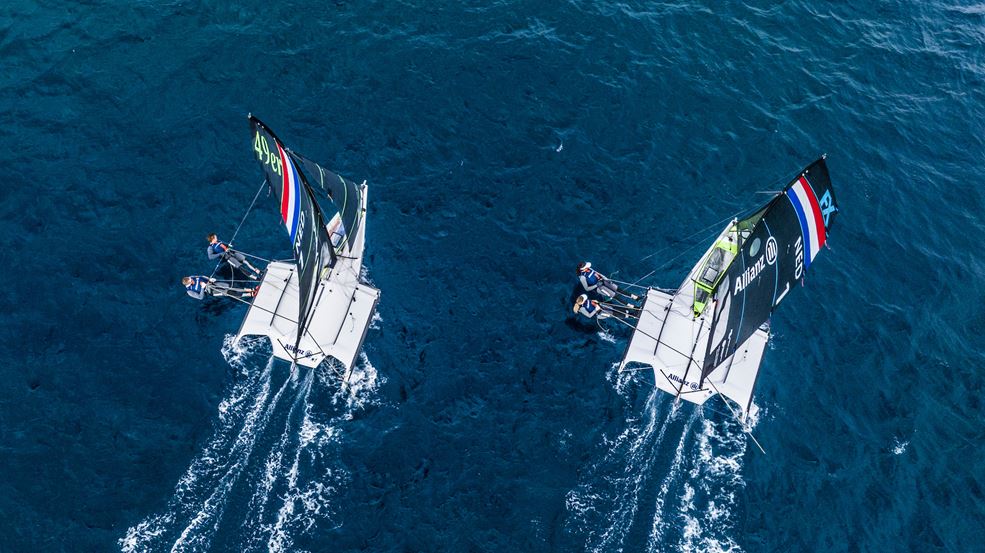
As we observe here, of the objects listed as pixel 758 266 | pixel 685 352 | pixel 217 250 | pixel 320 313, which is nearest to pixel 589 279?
pixel 685 352

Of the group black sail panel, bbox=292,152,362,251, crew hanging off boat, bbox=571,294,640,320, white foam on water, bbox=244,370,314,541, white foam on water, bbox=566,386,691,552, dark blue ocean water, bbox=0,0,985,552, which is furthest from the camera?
crew hanging off boat, bbox=571,294,640,320

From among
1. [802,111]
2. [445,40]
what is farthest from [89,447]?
[802,111]

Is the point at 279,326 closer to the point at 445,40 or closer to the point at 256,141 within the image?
the point at 256,141

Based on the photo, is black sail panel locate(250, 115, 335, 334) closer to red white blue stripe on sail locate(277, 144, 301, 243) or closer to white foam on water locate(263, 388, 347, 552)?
red white blue stripe on sail locate(277, 144, 301, 243)

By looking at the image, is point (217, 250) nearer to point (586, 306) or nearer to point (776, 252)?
point (586, 306)

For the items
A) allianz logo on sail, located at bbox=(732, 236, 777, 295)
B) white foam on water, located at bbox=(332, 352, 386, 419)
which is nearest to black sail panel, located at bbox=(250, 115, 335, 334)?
white foam on water, located at bbox=(332, 352, 386, 419)

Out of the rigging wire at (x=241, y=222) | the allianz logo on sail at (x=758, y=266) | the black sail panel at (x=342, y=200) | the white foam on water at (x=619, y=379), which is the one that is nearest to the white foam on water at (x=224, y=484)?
the rigging wire at (x=241, y=222)

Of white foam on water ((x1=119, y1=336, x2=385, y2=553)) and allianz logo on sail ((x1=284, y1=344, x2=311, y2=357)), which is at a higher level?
allianz logo on sail ((x1=284, y1=344, x2=311, y2=357))
